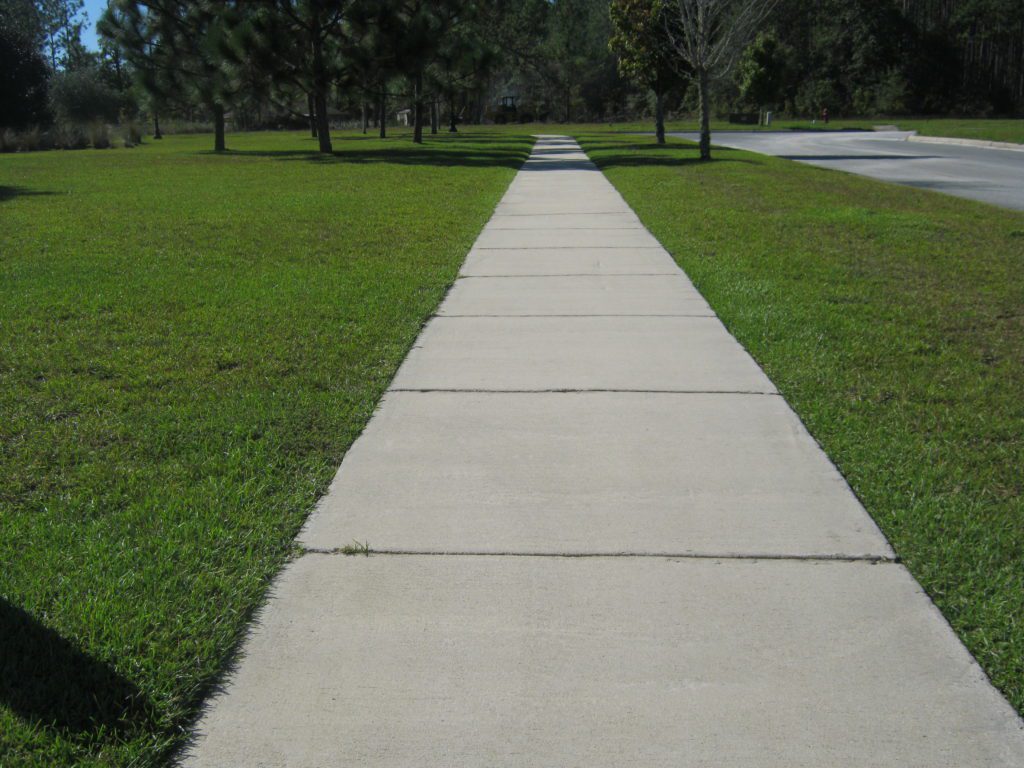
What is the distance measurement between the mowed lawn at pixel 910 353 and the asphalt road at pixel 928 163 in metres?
4.11

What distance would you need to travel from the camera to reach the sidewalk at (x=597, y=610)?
7.72 ft

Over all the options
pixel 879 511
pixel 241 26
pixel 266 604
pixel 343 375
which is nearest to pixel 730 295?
A: pixel 343 375

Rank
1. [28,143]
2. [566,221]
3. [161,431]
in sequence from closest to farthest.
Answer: [161,431] → [566,221] → [28,143]

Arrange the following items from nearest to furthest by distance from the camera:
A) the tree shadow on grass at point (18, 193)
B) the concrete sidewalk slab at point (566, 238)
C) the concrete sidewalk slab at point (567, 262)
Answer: the concrete sidewalk slab at point (567, 262)
the concrete sidewalk slab at point (566, 238)
the tree shadow on grass at point (18, 193)

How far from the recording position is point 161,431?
4.43 m

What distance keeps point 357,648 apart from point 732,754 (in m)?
1.10

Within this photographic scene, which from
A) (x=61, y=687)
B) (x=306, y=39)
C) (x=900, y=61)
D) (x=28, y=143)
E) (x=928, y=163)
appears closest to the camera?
(x=61, y=687)

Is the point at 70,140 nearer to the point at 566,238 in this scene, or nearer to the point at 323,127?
the point at 323,127

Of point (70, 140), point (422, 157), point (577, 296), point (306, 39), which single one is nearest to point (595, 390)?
point (577, 296)

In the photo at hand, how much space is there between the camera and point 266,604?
2.98 meters

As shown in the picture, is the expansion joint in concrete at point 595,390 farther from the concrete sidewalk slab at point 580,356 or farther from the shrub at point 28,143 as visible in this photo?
the shrub at point 28,143

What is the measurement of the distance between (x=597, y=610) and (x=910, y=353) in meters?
3.63

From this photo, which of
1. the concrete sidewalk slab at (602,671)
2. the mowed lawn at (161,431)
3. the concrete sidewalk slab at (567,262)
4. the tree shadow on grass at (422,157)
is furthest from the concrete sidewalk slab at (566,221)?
the tree shadow on grass at (422,157)

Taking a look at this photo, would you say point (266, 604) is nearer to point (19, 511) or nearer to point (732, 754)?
point (19, 511)
